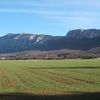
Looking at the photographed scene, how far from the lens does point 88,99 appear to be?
23.3 metres

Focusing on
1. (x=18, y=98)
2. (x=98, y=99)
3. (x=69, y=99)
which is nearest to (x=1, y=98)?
(x=18, y=98)

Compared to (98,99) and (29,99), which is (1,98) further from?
(98,99)

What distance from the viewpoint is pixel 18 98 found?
2403 centimetres

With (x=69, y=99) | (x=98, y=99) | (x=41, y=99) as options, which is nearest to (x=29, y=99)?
(x=41, y=99)

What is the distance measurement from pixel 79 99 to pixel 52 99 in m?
1.64

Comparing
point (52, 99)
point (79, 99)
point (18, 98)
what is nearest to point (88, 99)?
point (79, 99)

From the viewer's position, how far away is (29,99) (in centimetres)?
2352

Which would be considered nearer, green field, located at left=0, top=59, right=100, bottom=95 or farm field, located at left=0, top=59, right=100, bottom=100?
farm field, located at left=0, top=59, right=100, bottom=100

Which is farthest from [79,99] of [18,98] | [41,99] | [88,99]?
[18,98]

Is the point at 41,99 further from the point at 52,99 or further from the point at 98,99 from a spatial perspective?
the point at 98,99

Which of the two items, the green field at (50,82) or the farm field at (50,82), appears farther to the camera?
the green field at (50,82)

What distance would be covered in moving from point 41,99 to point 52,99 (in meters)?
0.67

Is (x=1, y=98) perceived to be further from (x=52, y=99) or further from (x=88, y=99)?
(x=88, y=99)

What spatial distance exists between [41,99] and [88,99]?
2.84m
